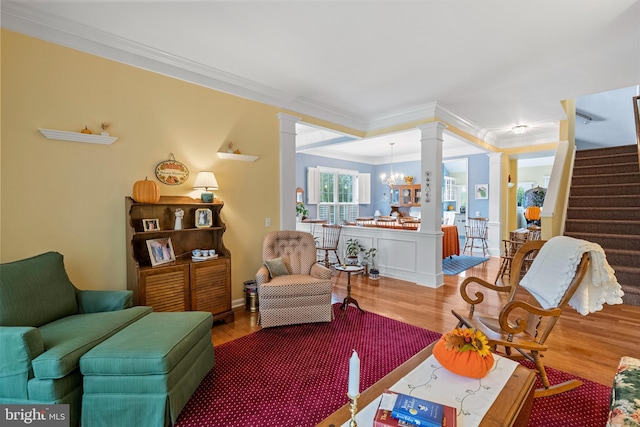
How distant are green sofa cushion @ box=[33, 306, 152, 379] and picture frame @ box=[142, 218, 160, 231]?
2.87ft

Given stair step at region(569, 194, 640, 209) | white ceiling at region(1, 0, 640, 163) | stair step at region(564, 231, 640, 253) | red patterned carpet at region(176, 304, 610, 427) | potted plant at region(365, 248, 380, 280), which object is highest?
white ceiling at region(1, 0, 640, 163)

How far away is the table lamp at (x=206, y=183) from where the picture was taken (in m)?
3.19

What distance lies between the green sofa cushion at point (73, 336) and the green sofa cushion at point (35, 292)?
0.09m

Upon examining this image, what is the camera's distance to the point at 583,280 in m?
1.95

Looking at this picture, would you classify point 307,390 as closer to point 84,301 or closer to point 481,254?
point 84,301

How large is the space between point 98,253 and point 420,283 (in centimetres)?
422

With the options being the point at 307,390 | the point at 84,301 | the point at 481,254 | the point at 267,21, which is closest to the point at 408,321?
the point at 307,390

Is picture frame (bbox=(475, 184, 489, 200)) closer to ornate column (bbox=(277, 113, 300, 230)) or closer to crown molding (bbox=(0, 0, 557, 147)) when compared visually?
crown molding (bbox=(0, 0, 557, 147))

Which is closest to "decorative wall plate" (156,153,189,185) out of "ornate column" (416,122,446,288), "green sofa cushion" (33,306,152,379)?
"green sofa cushion" (33,306,152,379)

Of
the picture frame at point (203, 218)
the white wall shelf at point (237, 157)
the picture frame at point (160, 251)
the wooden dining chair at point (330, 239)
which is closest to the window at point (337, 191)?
the wooden dining chair at point (330, 239)

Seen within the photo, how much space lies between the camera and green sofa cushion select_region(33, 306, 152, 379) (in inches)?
61.7

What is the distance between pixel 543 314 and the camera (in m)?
1.87

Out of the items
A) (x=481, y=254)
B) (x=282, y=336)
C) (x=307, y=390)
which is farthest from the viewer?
(x=481, y=254)

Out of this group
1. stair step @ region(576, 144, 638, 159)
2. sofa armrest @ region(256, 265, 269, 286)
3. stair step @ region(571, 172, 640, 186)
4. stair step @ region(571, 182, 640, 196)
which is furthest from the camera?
stair step @ region(576, 144, 638, 159)
